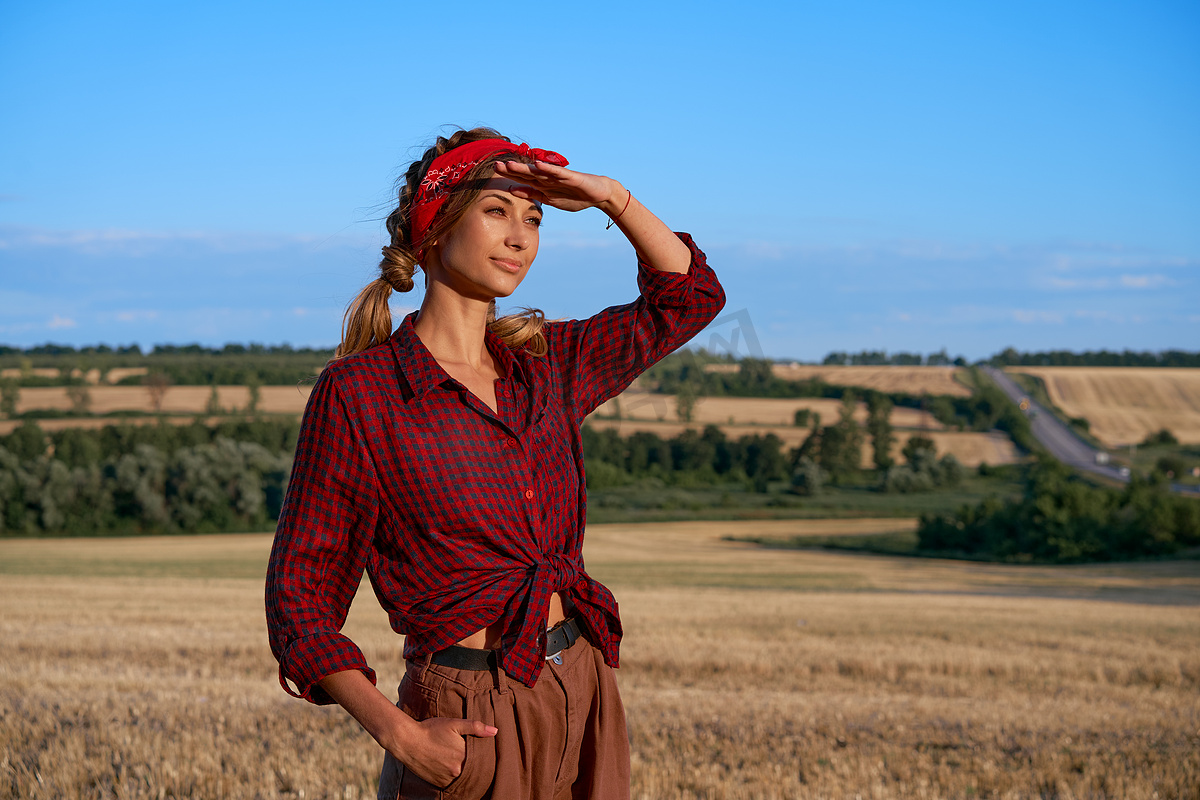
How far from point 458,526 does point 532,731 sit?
0.53 m

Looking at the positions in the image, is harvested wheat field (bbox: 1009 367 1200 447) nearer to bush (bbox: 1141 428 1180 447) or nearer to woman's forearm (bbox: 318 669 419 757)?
bush (bbox: 1141 428 1180 447)

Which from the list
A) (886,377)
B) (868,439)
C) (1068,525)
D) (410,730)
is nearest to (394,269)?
(410,730)

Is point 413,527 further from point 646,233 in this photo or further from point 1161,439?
point 1161,439

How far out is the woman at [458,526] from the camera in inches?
91.4

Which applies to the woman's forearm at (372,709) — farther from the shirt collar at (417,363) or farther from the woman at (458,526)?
the shirt collar at (417,363)

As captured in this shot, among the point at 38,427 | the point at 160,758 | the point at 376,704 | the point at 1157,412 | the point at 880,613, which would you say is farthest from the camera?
the point at 1157,412

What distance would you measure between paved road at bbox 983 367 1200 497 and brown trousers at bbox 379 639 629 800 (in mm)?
66337

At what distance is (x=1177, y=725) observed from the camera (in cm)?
672

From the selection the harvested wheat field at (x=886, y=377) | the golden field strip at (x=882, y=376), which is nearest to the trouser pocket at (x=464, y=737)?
the golden field strip at (x=882, y=376)

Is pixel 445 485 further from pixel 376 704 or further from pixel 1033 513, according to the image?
pixel 1033 513

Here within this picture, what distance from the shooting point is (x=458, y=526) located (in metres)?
2.36

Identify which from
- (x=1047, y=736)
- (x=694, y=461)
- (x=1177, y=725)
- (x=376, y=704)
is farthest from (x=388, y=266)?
(x=694, y=461)

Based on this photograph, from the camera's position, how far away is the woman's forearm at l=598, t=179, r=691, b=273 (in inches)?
109

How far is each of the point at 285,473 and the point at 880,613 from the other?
41.0m
